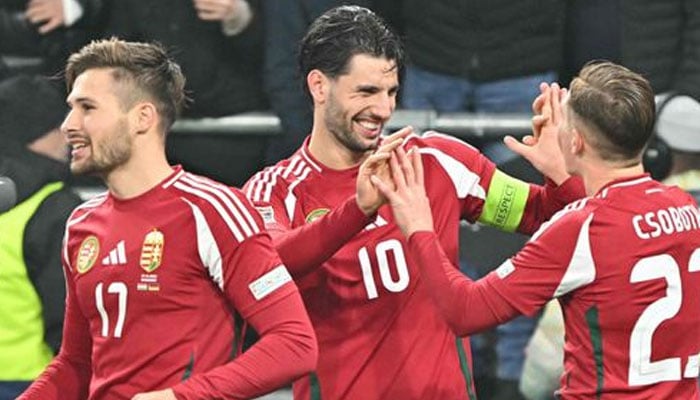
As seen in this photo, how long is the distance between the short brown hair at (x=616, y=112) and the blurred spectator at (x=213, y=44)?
2.85 metres

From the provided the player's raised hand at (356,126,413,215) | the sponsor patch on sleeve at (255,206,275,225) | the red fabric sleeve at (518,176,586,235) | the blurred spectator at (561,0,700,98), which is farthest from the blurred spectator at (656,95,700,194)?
the player's raised hand at (356,126,413,215)

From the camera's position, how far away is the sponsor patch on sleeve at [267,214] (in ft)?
15.7

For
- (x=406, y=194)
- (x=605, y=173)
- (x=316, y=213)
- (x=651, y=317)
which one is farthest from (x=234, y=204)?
(x=651, y=317)

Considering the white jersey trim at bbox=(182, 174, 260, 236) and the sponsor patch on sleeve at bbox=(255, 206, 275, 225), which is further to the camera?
the sponsor patch on sleeve at bbox=(255, 206, 275, 225)

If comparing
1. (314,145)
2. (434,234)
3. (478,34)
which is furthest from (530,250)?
(478,34)

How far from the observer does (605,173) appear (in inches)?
171

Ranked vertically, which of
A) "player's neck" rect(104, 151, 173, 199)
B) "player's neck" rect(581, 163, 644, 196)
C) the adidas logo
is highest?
"player's neck" rect(104, 151, 173, 199)

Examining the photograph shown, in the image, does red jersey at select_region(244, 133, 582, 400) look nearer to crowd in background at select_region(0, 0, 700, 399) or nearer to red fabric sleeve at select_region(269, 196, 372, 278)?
red fabric sleeve at select_region(269, 196, 372, 278)

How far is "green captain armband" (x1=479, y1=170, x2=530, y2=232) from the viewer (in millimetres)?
4902

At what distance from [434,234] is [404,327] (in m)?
0.39

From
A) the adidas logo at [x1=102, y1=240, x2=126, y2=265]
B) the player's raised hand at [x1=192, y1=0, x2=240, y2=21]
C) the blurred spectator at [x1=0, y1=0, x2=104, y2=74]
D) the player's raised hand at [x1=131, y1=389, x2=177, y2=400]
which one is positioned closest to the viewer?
the player's raised hand at [x1=131, y1=389, x2=177, y2=400]

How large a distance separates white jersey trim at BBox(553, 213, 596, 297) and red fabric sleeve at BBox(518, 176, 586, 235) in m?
0.50

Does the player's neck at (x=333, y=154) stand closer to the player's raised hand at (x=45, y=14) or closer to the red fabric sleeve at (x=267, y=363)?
the red fabric sleeve at (x=267, y=363)

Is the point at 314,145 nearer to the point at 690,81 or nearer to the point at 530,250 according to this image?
the point at 530,250
